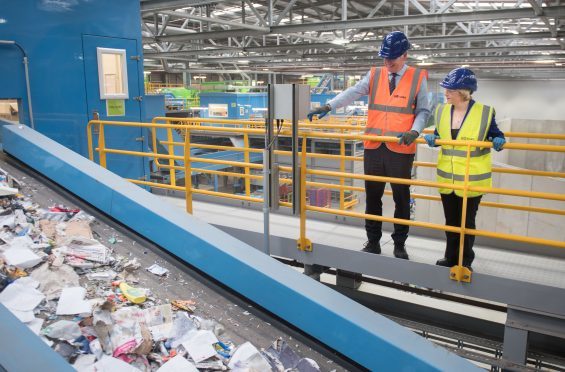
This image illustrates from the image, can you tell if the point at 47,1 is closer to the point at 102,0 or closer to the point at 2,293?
the point at 102,0

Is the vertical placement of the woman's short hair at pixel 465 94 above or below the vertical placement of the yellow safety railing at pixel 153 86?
below

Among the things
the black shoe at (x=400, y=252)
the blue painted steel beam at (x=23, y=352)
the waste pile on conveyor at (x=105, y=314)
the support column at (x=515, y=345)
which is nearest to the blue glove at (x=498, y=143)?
the black shoe at (x=400, y=252)

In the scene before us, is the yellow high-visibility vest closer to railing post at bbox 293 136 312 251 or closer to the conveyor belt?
railing post at bbox 293 136 312 251

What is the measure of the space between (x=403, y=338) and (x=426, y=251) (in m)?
2.26

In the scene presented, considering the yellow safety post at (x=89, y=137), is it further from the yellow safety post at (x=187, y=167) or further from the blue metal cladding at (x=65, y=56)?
the yellow safety post at (x=187, y=167)

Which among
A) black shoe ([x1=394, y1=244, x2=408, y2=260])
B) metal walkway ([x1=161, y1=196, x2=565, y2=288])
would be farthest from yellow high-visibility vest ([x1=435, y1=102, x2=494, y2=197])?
metal walkway ([x1=161, y1=196, x2=565, y2=288])

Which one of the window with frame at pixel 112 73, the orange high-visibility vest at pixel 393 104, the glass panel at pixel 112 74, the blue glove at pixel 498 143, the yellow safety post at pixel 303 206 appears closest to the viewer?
the blue glove at pixel 498 143

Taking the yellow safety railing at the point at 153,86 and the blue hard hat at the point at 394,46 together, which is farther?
the yellow safety railing at the point at 153,86

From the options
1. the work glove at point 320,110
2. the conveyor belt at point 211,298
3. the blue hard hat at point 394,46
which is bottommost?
the conveyor belt at point 211,298

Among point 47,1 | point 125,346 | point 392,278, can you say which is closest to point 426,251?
point 392,278

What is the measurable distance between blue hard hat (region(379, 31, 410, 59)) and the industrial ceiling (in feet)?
16.9

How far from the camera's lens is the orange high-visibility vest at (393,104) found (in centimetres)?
404

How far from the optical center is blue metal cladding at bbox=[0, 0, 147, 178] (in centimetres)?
528

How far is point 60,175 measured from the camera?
3.81m
